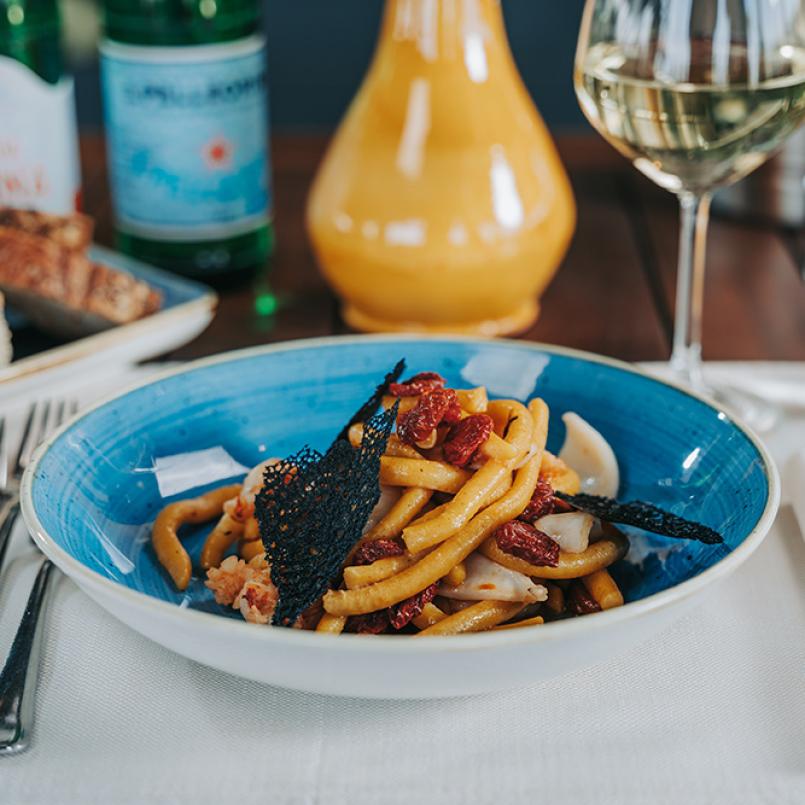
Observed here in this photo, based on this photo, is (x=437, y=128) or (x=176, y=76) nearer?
(x=437, y=128)

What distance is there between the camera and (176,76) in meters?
1.41

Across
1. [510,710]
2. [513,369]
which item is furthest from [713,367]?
[510,710]

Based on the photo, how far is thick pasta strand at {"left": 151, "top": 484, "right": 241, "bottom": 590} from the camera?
80cm

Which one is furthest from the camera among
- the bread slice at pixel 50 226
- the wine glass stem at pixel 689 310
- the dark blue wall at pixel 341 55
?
the dark blue wall at pixel 341 55

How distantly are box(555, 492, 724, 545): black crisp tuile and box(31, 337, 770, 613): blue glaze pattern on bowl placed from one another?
0.01 meters

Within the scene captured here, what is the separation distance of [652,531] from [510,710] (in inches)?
6.0

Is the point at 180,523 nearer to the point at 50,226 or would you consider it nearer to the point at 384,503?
the point at 384,503

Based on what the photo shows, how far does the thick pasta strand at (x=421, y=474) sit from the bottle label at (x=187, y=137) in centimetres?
80

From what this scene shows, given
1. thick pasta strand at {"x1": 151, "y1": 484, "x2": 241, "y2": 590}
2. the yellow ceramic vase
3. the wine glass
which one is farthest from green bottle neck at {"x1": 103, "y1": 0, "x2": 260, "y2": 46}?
thick pasta strand at {"x1": 151, "y1": 484, "x2": 241, "y2": 590}

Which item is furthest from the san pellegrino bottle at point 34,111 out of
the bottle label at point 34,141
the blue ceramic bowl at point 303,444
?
the blue ceramic bowl at point 303,444

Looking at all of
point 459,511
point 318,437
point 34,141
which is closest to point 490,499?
point 459,511

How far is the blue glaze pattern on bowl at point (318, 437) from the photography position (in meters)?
0.78

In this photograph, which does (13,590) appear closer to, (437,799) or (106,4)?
(437,799)

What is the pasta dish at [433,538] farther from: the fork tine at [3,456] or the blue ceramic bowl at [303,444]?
the fork tine at [3,456]
